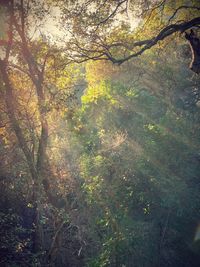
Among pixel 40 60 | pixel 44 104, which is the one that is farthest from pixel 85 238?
pixel 40 60

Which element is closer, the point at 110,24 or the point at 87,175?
the point at 110,24

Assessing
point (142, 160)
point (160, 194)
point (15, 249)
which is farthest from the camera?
point (142, 160)

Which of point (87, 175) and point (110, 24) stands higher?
point (110, 24)

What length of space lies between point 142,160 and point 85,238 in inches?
213

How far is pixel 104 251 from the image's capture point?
1141cm

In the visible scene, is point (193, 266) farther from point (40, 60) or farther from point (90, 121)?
point (90, 121)

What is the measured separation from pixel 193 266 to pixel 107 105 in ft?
55.5

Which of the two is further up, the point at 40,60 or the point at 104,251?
the point at 40,60

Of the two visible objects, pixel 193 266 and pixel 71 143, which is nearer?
pixel 193 266

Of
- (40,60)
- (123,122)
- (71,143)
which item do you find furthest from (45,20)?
(123,122)

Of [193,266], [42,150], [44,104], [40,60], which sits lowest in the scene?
[193,266]

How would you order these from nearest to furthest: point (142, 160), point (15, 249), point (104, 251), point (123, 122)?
point (15, 249) → point (104, 251) → point (142, 160) → point (123, 122)

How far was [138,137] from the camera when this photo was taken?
1981 centimetres

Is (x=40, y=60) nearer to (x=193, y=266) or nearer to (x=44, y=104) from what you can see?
(x=44, y=104)
